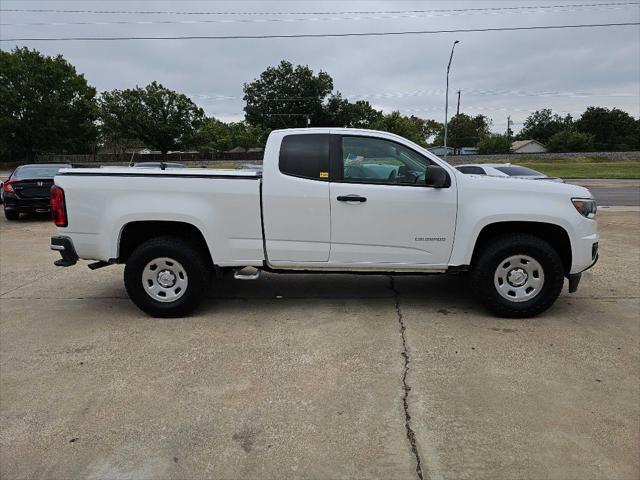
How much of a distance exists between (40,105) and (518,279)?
6606 centimetres

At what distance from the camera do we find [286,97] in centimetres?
7706

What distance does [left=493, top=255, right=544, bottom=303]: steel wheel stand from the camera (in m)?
4.88

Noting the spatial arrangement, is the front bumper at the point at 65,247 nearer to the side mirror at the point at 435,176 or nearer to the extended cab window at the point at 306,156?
the extended cab window at the point at 306,156

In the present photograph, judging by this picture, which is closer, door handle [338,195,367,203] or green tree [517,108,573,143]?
door handle [338,195,367,203]

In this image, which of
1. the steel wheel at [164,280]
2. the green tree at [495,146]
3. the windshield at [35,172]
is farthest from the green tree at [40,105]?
the steel wheel at [164,280]

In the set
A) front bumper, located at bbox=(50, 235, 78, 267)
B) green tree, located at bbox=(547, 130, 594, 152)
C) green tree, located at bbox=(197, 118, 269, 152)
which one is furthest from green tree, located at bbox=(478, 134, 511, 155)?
front bumper, located at bbox=(50, 235, 78, 267)

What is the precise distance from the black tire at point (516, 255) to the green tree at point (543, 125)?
117852mm

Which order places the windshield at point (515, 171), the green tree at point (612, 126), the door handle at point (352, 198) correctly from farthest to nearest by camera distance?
the green tree at point (612, 126)
the windshield at point (515, 171)
the door handle at point (352, 198)

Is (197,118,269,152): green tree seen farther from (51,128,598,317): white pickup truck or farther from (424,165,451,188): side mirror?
(424,165,451,188): side mirror

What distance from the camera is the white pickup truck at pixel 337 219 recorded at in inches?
190

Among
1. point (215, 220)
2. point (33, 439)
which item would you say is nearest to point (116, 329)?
point (215, 220)

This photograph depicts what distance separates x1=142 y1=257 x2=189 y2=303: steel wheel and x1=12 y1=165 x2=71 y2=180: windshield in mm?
8978

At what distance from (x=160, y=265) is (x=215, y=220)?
29.9 inches

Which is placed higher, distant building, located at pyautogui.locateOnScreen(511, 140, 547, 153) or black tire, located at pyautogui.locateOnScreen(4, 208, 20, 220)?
distant building, located at pyautogui.locateOnScreen(511, 140, 547, 153)
